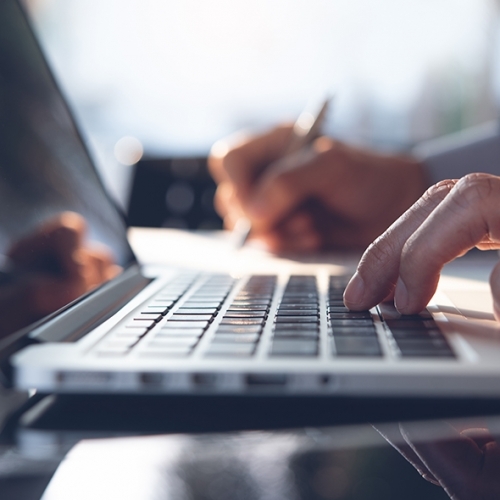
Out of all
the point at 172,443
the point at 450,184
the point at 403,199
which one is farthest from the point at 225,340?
the point at 403,199

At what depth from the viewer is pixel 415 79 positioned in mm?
1627

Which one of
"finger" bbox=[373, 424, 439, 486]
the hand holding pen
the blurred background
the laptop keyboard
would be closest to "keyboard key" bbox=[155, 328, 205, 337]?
the laptop keyboard

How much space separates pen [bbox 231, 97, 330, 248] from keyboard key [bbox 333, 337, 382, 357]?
1.78ft

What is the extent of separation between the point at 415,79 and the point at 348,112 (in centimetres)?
22

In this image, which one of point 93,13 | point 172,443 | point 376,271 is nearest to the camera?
point 172,443

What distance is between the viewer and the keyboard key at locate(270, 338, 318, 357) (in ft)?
0.79

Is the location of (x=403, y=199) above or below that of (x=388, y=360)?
below

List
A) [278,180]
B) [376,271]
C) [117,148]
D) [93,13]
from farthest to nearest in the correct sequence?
[93,13]
[117,148]
[278,180]
[376,271]

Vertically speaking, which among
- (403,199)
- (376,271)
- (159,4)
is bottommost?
(403,199)

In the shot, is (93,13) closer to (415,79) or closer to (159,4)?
(159,4)

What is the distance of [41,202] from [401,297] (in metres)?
0.24

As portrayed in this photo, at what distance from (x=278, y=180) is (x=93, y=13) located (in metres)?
1.10

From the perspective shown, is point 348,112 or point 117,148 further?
point 348,112

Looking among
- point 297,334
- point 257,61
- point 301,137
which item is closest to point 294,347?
point 297,334
